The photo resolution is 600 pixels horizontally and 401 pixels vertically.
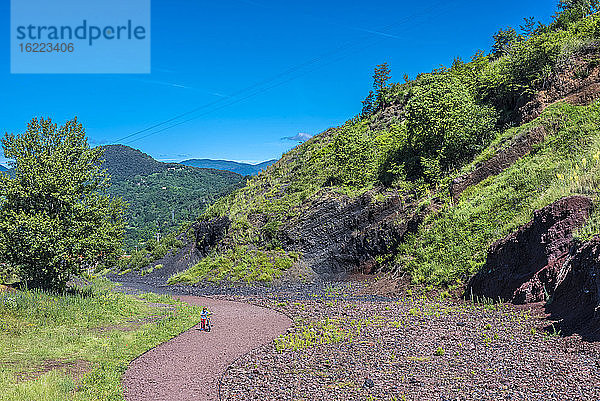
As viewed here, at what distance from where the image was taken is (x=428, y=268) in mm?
16844

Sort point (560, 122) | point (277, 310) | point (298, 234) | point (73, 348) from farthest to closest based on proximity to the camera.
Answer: point (298, 234), point (560, 122), point (277, 310), point (73, 348)

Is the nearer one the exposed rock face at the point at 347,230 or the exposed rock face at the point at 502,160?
the exposed rock face at the point at 502,160

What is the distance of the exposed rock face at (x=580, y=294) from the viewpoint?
8.36 meters

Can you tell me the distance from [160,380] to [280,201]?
24154 mm

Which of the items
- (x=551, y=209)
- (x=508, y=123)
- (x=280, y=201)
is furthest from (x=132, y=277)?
(x=551, y=209)

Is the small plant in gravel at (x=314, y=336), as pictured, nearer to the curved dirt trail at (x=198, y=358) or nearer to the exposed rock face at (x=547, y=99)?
the curved dirt trail at (x=198, y=358)

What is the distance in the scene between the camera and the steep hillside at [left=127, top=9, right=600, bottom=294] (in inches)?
630

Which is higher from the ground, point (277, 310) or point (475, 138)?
point (475, 138)

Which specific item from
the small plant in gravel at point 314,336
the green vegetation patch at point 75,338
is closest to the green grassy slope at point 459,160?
the small plant in gravel at point 314,336

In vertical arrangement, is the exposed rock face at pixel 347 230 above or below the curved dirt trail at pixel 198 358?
above

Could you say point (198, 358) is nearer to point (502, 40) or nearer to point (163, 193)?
point (502, 40)

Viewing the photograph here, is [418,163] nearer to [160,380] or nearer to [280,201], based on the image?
[280,201]

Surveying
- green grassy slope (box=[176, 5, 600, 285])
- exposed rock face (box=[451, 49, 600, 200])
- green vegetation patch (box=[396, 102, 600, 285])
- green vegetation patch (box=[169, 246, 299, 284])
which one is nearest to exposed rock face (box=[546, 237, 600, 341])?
green grassy slope (box=[176, 5, 600, 285])

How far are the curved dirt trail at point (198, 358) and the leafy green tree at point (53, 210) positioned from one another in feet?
20.4
